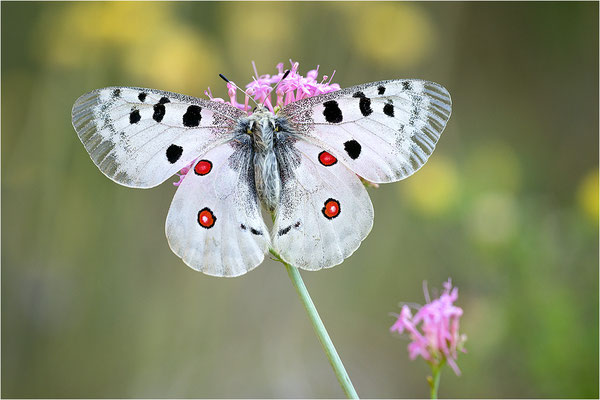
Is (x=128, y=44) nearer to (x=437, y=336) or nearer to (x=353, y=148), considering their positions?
(x=353, y=148)

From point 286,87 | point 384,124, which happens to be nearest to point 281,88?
point 286,87

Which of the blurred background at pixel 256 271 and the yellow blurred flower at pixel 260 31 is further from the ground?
the yellow blurred flower at pixel 260 31

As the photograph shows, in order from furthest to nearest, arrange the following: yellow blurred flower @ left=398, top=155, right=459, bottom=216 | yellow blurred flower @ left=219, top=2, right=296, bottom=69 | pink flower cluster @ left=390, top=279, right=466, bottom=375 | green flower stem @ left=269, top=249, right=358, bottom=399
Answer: yellow blurred flower @ left=219, top=2, right=296, bottom=69, yellow blurred flower @ left=398, top=155, right=459, bottom=216, pink flower cluster @ left=390, top=279, right=466, bottom=375, green flower stem @ left=269, top=249, right=358, bottom=399

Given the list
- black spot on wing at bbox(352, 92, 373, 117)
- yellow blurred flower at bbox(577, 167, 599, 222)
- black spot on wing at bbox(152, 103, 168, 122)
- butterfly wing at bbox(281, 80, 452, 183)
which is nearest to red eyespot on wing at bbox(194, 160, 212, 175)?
black spot on wing at bbox(152, 103, 168, 122)

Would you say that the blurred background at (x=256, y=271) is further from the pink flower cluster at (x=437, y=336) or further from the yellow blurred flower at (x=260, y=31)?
the pink flower cluster at (x=437, y=336)

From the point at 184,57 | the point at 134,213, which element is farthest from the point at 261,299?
the point at 184,57

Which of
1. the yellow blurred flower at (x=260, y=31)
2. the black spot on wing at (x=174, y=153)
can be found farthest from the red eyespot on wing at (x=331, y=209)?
the yellow blurred flower at (x=260, y=31)

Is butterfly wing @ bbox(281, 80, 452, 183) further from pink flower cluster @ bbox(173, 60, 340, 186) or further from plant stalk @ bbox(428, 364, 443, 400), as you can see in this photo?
plant stalk @ bbox(428, 364, 443, 400)
